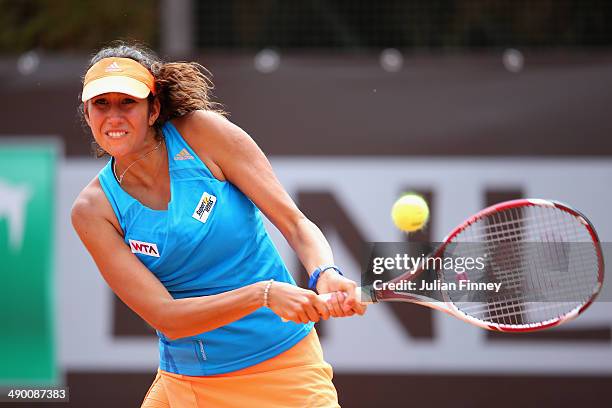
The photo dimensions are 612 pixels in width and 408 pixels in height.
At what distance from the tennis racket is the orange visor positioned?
862mm

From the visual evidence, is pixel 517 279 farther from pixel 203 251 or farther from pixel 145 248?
pixel 145 248

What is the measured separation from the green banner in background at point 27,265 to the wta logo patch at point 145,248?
2.53 metres

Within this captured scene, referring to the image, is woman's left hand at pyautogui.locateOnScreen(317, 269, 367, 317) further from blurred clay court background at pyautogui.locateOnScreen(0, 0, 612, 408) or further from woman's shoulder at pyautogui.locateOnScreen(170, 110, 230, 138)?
blurred clay court background at pyautogui.locateOnScreen(0, 0, 612, 408)

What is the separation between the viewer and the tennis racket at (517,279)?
284cm

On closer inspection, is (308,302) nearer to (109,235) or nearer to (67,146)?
(109,235)

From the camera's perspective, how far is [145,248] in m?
2.84

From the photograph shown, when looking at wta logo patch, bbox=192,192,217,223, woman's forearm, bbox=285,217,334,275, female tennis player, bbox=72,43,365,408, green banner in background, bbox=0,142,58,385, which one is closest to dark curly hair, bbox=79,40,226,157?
female tennis player, bbox=72,43,365,408

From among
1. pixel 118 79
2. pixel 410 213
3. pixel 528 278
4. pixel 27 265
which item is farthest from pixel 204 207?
pixel 27 265

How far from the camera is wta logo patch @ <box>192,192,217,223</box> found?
283cm

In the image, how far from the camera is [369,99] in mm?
5242

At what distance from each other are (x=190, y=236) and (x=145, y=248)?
14cm

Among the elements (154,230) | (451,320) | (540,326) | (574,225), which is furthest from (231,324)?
(451,320)

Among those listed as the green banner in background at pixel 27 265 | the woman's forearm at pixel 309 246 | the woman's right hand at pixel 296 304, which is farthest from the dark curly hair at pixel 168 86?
the green banner in background at pixel 27 265

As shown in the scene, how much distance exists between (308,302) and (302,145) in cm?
269
